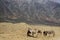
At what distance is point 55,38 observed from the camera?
249cm

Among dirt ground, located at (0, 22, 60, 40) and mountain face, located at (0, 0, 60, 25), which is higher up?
mountain face, located at (0, 0, 60, 25)

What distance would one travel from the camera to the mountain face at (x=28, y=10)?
247cm

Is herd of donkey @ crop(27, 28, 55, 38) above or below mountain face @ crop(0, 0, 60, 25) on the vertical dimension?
below

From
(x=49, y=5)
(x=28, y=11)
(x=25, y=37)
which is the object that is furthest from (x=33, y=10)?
(x=25, y=37)

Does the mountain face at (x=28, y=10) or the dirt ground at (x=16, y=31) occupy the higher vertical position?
the mountain face at (x=28, y=10)

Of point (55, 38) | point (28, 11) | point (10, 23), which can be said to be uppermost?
point (28, 11)

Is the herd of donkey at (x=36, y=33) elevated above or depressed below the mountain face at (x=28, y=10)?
below

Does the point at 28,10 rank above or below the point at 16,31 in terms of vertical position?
above

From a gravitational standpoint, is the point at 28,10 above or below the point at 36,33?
above

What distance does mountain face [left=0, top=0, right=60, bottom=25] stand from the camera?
247 cm

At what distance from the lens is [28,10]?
249 centimetres

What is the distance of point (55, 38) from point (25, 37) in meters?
0.44

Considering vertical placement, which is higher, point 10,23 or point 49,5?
point 49,5

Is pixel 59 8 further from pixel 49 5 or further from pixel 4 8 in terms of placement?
pixel 4 8
